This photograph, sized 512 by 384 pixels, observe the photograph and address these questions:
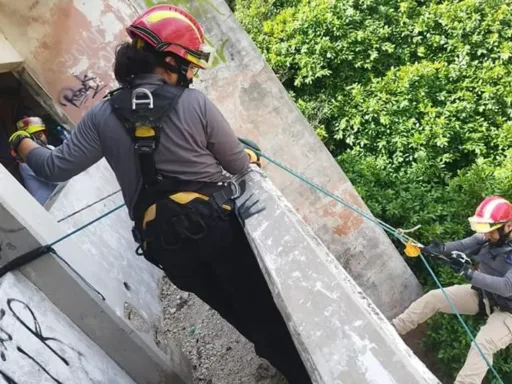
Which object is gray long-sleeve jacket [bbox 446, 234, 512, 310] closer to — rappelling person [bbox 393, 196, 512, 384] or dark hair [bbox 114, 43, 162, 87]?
rappelling person [bbox 393, 196, 512, 384]

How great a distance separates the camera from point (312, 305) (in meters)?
2.37

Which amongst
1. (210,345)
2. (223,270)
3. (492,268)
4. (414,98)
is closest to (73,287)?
(223,270)

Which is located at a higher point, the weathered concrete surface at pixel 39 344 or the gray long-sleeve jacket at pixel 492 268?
the weathered concrete surface at pixel 39 344

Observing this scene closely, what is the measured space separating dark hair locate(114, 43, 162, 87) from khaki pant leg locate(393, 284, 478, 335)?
11.2 feet

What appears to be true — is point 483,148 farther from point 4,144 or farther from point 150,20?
point 4,144

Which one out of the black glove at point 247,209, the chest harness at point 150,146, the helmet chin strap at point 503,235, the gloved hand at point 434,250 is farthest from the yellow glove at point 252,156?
the helmet chin strap at point 503,235

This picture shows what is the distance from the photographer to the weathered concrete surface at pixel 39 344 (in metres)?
2.62

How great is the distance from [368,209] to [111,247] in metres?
2.62

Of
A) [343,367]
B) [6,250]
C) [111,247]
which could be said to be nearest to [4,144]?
[111,247]

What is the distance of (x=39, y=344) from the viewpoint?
9.06ft

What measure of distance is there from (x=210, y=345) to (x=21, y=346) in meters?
1.95

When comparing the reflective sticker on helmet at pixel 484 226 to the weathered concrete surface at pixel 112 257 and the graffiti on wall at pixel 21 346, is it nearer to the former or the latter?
the weathered concrete surface at pixel 112 257

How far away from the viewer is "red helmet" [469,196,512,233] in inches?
168

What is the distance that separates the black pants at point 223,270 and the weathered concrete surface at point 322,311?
0.20 metres
